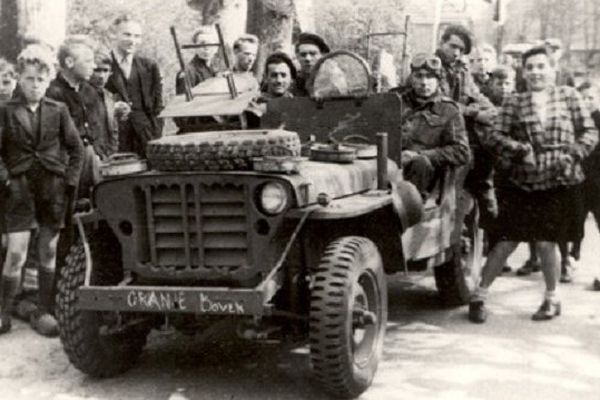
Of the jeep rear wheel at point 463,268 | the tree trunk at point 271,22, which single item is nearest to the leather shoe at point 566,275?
the jeep rear wheel at point 463,268

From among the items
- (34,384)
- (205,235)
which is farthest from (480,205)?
(34,384)

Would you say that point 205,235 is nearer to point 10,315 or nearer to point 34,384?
point 34,384

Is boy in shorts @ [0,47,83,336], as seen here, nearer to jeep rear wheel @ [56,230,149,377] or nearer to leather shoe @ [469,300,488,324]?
jeep rear wheel @ [56,230,149,377]

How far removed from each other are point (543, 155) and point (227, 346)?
2901 millimetres

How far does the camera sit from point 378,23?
3603cm

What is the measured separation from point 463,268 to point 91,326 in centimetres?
362

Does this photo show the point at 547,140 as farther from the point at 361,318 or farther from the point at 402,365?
the point at 361,318

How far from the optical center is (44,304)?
7586mm

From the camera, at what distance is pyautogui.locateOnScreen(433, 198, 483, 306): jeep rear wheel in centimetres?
831

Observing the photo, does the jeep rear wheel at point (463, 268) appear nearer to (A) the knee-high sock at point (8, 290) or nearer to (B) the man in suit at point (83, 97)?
(B) the man in suit at point (83, 97)

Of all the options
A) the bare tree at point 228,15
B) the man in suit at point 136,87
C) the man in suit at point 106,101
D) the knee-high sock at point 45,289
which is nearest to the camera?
the knee-high sock at point 45,289

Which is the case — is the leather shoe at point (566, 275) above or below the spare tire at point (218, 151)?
below

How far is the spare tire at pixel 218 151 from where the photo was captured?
5859 mm

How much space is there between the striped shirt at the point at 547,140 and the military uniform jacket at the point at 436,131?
310 mm
